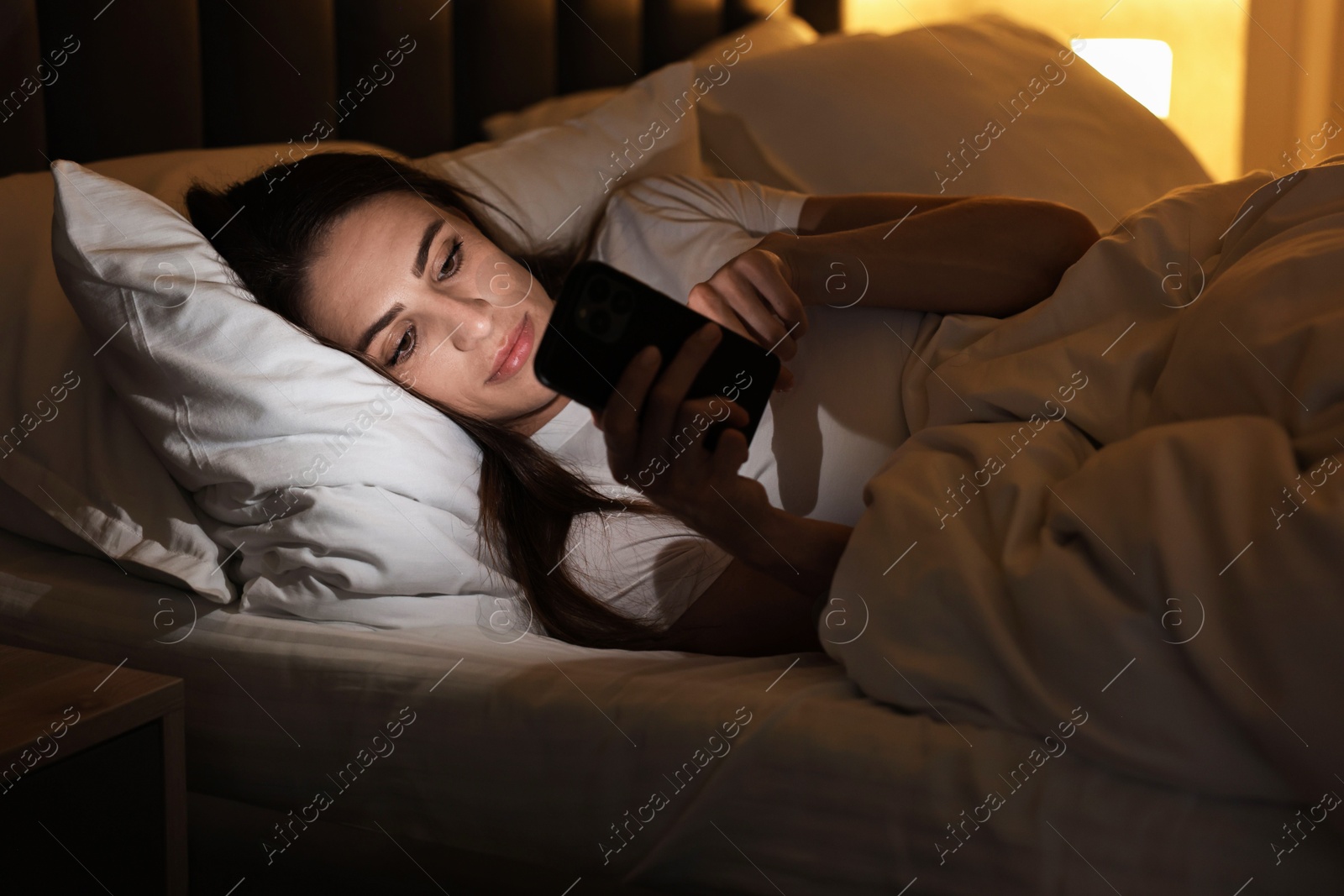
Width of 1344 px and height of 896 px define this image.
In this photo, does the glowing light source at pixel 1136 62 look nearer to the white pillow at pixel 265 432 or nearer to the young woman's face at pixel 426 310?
the young woman's face at pixel 426 310

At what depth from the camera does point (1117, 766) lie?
1.75 feet

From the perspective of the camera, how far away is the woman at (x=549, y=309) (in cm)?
74

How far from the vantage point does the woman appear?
0.74 m

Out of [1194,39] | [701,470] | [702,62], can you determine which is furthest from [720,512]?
[1194,39]

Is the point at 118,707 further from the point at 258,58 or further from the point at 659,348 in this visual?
the point at 258,58

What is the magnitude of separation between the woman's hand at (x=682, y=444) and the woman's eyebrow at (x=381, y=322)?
0.25 m

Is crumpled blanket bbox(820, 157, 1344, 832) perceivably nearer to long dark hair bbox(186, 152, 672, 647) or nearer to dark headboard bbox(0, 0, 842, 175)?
long dark hair bbox(186, 152, 672, 647)

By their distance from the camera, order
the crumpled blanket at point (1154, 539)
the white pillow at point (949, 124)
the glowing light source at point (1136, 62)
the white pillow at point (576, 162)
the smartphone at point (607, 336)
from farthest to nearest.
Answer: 1. the glowing light source at point (1136, 62)
2. the white pillow at point (949, 124)
3. the white pillow at point (576, 162)
4. the smartphone at point (607, 336)
5. the crumpled blanket at point (1154, 539)

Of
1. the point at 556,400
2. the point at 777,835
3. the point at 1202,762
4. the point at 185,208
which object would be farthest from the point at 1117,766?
the point at 185,208

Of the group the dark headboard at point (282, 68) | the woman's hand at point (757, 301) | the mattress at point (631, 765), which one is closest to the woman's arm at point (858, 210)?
the woman's hand at point (757, 301)

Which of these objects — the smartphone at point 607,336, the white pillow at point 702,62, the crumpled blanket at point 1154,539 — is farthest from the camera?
the white pillow at point 702,62

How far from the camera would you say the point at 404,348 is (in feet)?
2.81

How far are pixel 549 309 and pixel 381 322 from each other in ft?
0.54

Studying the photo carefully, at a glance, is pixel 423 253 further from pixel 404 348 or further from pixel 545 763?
pixel 545 763
